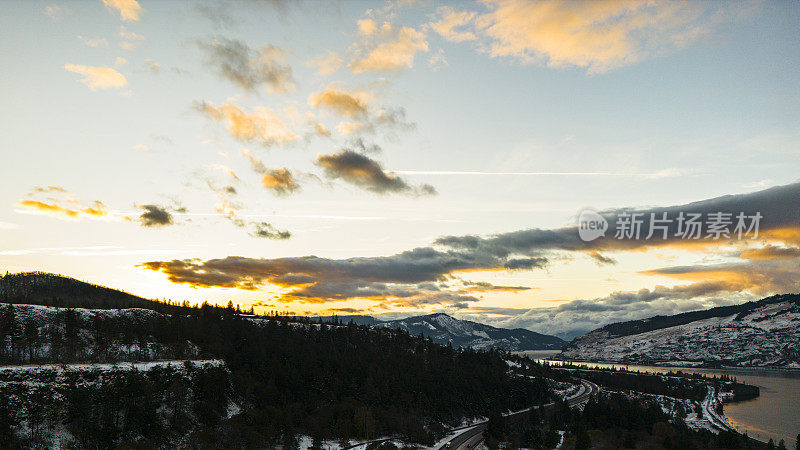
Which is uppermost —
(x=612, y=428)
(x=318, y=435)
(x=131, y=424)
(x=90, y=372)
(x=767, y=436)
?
(x=90, y=372)

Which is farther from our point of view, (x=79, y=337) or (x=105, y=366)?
(x=79, y=337)

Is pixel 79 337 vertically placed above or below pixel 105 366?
above

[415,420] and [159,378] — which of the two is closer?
[159,378]

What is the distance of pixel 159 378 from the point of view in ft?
452

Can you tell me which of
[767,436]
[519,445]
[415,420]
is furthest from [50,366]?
[767,436]

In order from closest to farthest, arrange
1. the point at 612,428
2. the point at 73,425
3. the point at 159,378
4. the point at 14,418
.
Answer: the point at 14,418 → the point at 73,425 → the point at 159,378 → the point at 612,428

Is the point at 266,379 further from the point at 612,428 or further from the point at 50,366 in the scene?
the point at 612,428

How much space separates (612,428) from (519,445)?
40.9m

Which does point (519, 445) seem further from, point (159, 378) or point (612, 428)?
point (159, 378)

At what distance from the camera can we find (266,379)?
173 metres

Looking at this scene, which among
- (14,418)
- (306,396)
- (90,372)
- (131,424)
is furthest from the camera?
(306,396)

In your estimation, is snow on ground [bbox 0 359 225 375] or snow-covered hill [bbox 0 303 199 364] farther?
snow-covered hill [bbox 0 303 199 364]

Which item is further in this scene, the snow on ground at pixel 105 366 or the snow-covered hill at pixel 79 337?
the snow-covered hill at pixel 79 337

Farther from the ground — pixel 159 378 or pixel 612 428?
pixel 159 378
